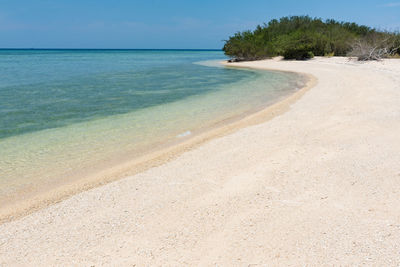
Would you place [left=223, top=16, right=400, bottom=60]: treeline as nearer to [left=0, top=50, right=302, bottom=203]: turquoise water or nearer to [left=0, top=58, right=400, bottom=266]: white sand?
[left=0, top=50, right=302, bottom=203]: turquoise water

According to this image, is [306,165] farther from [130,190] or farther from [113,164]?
[113,164]

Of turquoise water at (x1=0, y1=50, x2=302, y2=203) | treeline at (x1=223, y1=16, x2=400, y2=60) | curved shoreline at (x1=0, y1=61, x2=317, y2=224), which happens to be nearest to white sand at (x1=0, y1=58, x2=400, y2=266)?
curved shoreline at (x1=0, y1=61, x2=317, y2=224)

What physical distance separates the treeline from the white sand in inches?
1150

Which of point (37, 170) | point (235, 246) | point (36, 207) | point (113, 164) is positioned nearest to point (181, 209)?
point (235, 246)

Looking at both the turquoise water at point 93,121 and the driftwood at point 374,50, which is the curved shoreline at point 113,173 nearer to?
the turquoise water at point 93,121

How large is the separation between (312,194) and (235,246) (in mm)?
1705

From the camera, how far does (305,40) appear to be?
3916 cm

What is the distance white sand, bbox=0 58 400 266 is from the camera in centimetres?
336

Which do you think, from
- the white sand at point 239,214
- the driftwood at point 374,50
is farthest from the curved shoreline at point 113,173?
the driftwood at point 374,50

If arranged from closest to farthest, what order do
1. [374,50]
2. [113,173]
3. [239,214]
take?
[239,214], [113,173], [374,50]

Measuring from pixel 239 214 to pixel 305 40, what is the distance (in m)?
39.6

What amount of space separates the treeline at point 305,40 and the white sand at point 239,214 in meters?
29.2

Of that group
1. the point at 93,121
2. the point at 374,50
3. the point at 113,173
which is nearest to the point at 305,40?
the point at 374,50

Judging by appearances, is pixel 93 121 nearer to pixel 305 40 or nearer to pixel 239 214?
pixel 239 214
